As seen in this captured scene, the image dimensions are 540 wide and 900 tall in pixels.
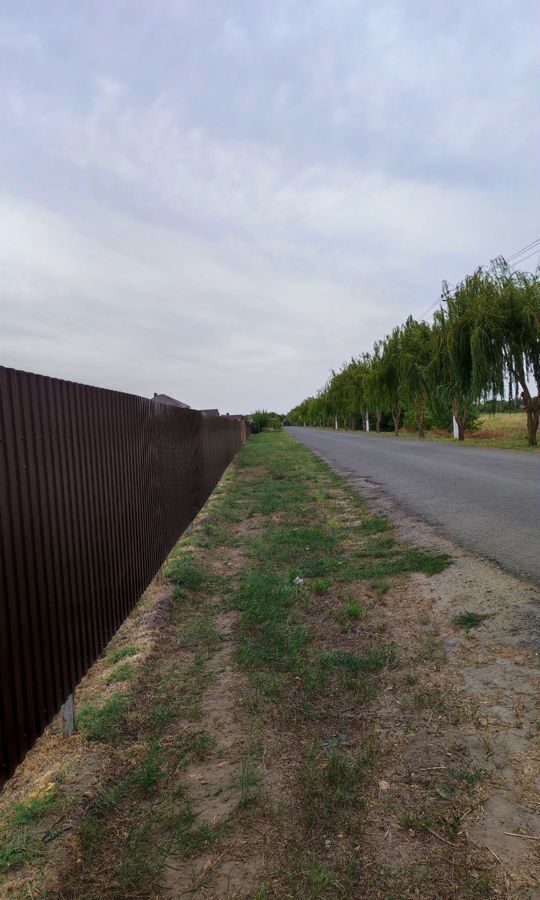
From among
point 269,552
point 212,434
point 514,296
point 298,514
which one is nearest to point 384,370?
point 514,296

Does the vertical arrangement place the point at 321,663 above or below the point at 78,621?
below

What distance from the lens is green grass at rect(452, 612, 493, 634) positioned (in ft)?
13.4

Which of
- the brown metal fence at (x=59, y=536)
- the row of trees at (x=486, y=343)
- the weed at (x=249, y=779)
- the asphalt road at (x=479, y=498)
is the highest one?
the row of trees at (x=486, y=343)

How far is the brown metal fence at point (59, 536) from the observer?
2.41 metres

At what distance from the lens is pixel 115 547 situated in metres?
4.14

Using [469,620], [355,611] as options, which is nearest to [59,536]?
[355,611]

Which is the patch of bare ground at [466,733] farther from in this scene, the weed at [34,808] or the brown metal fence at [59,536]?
the brown metal fence at [59,536]

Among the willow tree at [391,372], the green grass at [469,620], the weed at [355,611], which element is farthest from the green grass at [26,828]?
the willow tree at [391,372]

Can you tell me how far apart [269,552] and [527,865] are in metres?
5.18

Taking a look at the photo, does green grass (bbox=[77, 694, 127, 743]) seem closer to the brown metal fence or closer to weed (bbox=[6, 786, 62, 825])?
the brown metal fence

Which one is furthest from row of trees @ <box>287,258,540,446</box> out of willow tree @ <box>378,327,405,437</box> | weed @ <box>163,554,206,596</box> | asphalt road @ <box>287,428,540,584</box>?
weed @ <box>163,554,206,596</box>

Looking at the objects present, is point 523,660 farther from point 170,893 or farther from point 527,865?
point 170,893

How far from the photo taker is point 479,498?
916cm

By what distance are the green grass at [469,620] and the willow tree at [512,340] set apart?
62.3 feet
